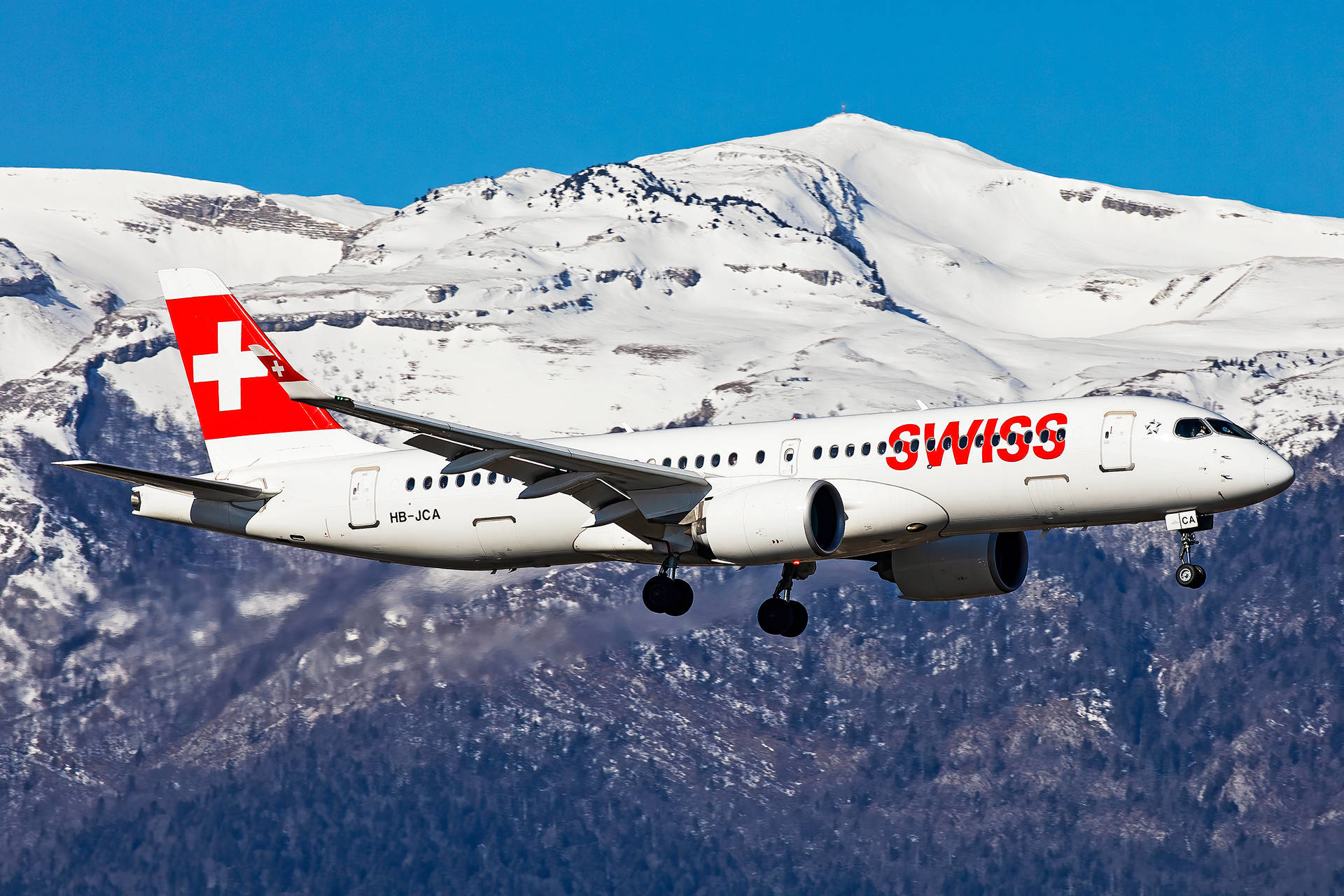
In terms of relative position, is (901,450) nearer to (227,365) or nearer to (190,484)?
(190,484)

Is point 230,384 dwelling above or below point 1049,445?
above

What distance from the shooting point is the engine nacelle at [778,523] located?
49.0 meters

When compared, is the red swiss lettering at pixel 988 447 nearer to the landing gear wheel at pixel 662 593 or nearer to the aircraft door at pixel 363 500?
the landing gear wheel at pixel 662 593

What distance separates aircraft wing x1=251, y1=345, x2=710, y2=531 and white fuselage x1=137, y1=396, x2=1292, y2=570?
0.62 meters

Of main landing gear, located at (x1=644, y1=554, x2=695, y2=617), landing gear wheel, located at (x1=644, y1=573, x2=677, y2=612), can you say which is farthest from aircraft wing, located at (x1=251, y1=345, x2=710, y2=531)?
landing gear wheel, located at (x1=644, y1=573, x2=677, y2=612)

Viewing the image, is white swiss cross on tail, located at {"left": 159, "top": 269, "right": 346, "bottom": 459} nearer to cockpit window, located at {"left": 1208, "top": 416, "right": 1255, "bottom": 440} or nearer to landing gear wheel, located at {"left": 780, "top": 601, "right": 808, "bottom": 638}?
landing gear wheel, located at {"left": 780, "top": 601, "right": 808, "bottom": 638}

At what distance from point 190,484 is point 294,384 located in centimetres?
1273

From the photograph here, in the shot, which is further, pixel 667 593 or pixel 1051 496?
pixel 667 593

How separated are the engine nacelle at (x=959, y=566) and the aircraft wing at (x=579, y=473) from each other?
6.75 m

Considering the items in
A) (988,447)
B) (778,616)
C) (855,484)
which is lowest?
(778,616)

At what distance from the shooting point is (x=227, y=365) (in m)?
62.3

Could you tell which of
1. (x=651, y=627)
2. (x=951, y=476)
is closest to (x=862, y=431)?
(x=951, y=476)

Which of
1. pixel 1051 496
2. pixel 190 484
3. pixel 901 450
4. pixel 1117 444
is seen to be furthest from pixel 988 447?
pixel 190 484

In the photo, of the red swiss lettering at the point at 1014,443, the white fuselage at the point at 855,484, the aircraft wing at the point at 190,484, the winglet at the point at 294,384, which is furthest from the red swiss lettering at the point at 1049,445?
the aircraft wing at the point at 190,484
